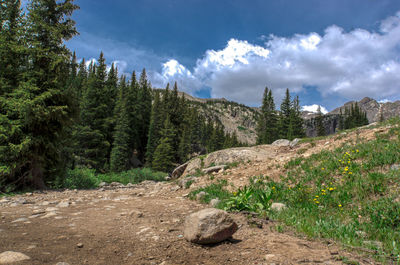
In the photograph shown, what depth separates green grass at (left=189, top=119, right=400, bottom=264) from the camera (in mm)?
3754

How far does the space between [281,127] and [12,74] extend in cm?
5953

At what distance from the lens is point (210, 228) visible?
3.43 m

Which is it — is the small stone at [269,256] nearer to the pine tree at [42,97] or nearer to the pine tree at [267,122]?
the pine tree at [42,97]

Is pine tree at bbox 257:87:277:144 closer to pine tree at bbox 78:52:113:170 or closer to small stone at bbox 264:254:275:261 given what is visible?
pine tree at bbox 78:52:113:170

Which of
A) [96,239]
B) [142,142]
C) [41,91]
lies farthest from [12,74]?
[142,142]

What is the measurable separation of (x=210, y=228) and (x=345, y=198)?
Answer: 4.51 meters

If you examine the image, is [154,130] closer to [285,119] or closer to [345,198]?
[285,119]

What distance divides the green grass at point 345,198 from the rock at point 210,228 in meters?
1.56

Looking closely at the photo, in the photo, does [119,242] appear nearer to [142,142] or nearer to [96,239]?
[96,239]

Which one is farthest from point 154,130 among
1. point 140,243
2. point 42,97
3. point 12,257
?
point 12,257

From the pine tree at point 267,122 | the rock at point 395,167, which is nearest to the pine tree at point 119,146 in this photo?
the rock at point 395,167

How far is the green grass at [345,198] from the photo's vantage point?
3754 mm

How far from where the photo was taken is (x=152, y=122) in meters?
53.6

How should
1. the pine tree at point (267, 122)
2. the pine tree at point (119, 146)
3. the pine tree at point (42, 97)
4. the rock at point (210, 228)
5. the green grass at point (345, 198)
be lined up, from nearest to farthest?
the rock at point (210, 228) < the green grass at point (345, 198) < the pine tree at point (42, 97) < the pine tree at point (119, 146) < the pine tree at point (267, 122)
